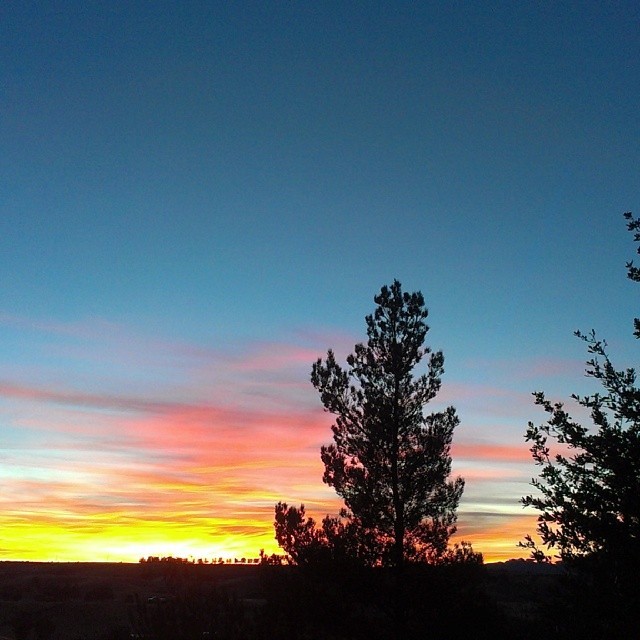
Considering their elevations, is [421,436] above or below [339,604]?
above

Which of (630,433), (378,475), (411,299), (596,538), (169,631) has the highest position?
(411,299)

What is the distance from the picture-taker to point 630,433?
27.6ft

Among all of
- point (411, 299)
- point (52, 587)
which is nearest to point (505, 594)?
point (52, 587)

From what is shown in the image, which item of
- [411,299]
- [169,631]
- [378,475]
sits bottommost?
[169,631]

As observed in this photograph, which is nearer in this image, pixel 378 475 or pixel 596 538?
pixel 596 538

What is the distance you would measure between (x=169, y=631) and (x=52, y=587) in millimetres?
58017

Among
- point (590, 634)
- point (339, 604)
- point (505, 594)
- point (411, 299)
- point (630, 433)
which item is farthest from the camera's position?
point (505, 594)

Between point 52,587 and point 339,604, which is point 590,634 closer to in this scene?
point 339,604

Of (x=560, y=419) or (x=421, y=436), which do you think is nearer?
(x=560, y=419)

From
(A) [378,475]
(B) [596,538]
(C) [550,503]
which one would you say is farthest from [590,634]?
(A) [378,475]

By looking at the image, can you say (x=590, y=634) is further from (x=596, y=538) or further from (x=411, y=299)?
(x=411, y=299)

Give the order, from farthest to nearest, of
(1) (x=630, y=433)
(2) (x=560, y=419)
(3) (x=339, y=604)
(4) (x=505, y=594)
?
(4) (x=505, y=594) → (3) (x=339, y=604) → (2) (x=560, y=419) → (1) (x=630, y=433)

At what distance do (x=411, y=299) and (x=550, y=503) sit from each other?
1521 centimetres

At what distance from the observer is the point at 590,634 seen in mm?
7707
